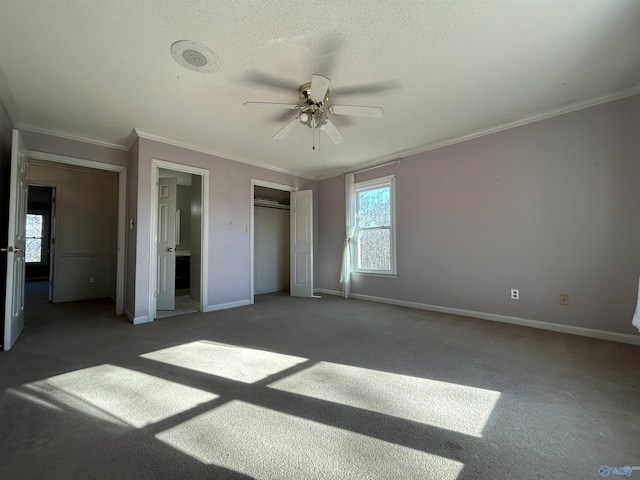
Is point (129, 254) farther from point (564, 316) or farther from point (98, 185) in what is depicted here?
point (564, 316)

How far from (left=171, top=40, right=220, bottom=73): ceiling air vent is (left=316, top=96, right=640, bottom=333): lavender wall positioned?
3175mm

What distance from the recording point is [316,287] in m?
5.77

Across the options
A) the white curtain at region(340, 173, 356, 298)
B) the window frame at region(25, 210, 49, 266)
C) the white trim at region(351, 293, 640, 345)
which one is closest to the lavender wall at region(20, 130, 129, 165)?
the white curtain at region(340, 173, 356, 298)

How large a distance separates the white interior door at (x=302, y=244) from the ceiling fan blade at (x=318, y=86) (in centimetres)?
302

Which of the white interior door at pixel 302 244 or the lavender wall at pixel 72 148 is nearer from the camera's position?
the lavender wall at pixel 72 148

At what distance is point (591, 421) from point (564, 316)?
1965 mm

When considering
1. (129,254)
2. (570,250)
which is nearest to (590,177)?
(570,250)

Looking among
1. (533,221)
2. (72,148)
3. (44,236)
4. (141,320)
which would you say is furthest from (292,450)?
(44,236)

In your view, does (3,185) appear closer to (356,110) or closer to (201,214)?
(201,214)

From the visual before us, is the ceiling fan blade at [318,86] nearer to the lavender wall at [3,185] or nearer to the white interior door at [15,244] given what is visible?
the white interior door at [15,244]

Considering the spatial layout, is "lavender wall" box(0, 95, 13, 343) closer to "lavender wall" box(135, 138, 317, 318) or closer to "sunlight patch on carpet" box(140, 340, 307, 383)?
"lavender wall" box(135, 138, 317, 318)

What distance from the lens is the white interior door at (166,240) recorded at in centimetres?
415

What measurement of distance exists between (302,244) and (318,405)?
154 inches

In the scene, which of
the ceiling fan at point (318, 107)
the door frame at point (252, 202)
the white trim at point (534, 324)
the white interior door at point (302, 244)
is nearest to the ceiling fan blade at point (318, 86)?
the ceiling fan at point (318, 107)
